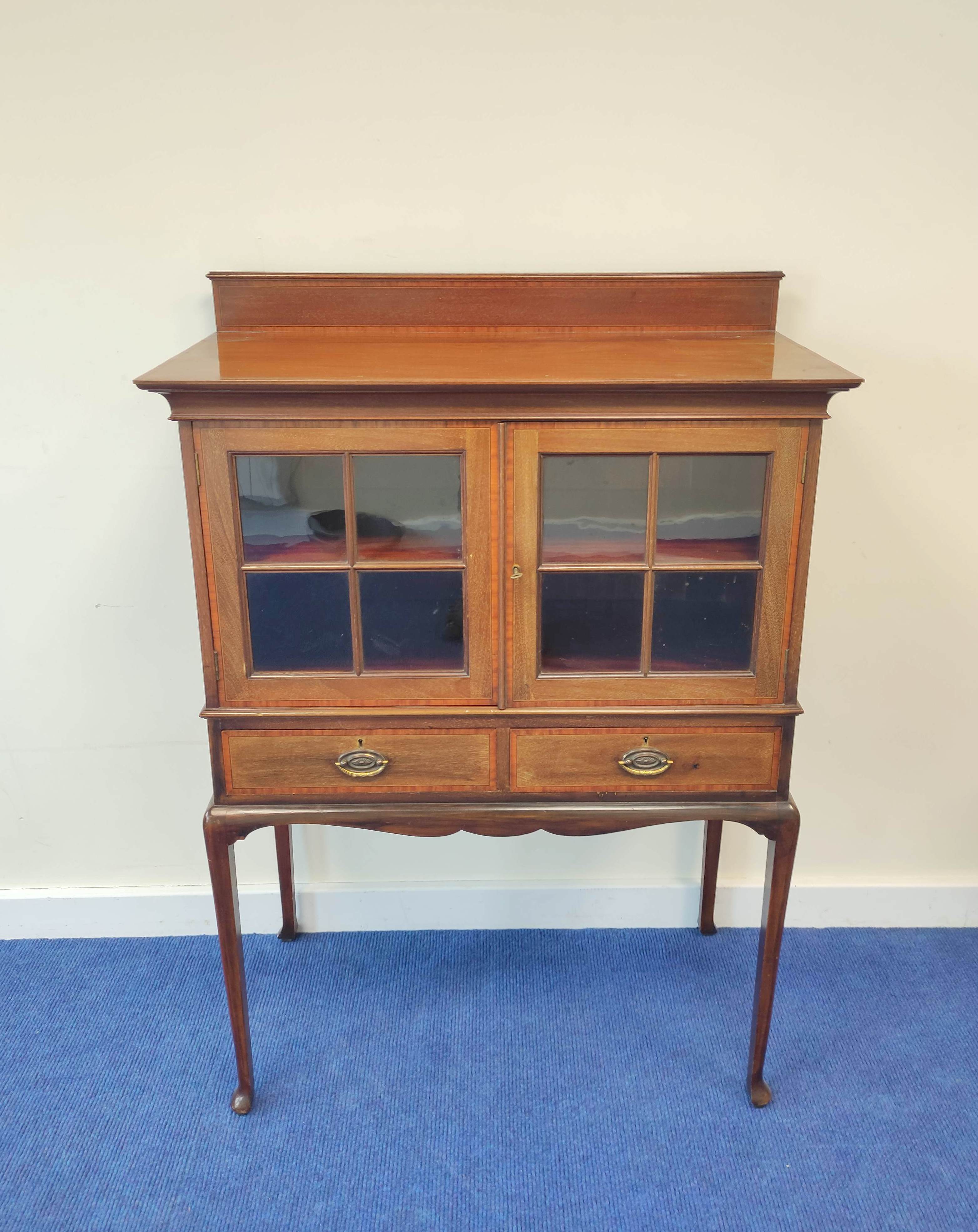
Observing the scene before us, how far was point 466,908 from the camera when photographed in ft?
6.78

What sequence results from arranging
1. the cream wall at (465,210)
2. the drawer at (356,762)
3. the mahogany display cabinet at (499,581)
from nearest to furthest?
the mahogany display cabinet at (499,581) → the drawer at (356,762) → the cream wall at (465,210)

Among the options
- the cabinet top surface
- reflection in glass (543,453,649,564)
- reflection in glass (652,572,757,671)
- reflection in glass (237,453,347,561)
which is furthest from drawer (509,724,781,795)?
the cabinet top surface

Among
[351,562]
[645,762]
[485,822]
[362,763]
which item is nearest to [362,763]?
[362,763]

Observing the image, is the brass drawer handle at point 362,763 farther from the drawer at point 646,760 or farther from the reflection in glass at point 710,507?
the reflection in glass at point 710,507

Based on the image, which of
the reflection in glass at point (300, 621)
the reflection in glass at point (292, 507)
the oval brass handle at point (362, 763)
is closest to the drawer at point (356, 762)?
the oval brass handle at point (362, 763)

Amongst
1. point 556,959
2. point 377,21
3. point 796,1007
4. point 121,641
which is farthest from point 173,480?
point 796,1007

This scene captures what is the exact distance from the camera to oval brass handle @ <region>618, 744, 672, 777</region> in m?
1.46

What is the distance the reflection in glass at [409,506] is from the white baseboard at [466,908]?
0.96m

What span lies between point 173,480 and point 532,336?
2.36 ft

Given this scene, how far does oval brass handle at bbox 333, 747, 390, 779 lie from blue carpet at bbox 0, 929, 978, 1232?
0.64 m

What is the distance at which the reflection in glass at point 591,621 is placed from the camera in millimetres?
1387

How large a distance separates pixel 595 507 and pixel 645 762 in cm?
41

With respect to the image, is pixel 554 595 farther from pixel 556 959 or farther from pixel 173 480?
pixel 556 959

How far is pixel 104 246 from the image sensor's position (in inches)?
65.3
